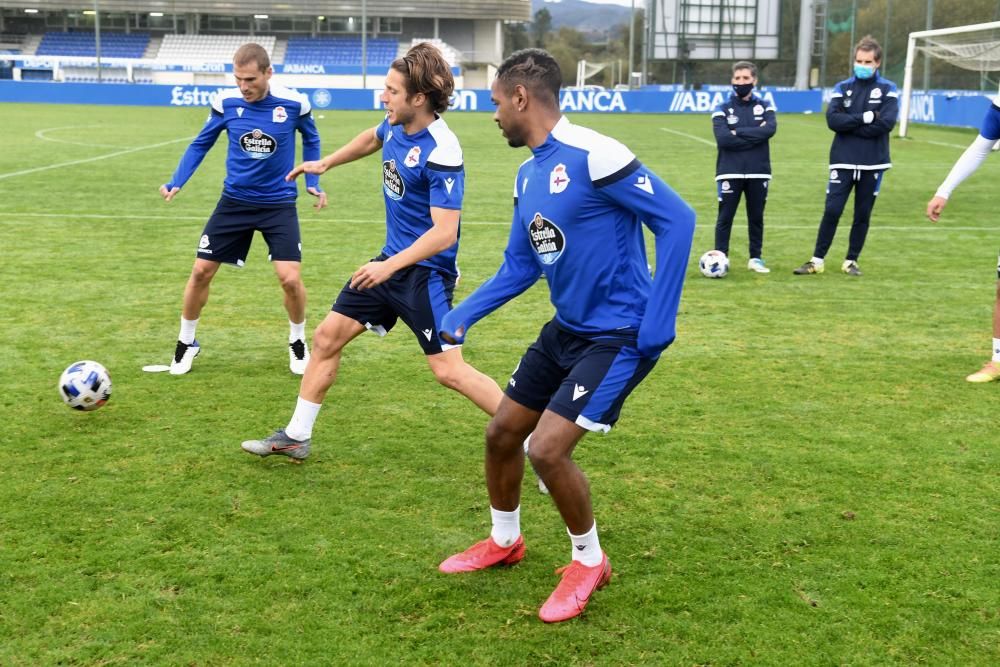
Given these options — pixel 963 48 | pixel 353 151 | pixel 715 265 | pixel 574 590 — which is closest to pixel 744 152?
pixel 715 265

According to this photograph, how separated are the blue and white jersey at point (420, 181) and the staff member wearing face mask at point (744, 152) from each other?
6.02 metres

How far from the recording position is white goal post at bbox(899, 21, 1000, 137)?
25625 mm

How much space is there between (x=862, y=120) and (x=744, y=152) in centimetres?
119

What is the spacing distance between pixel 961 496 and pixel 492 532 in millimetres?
2413

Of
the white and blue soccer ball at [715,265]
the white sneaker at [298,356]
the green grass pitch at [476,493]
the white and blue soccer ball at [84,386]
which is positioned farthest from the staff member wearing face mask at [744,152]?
the white and blue soccer ball at [84,386]

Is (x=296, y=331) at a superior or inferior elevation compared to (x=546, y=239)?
inferior

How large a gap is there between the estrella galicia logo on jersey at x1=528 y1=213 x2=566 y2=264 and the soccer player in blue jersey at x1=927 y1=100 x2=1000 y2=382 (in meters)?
3.76

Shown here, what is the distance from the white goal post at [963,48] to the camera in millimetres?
25625

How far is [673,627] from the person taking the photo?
12.9 ft

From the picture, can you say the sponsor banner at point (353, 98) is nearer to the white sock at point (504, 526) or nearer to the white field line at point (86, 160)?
the white field line at point (86, 160)

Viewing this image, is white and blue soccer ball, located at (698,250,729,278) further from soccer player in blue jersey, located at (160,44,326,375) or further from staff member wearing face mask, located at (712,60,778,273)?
soccer player in blue jersey, located at (160,44,326,375)

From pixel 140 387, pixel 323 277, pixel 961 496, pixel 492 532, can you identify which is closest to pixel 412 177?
pixel 492 532

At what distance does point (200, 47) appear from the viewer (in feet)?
259

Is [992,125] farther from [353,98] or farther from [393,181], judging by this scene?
[353,98]
